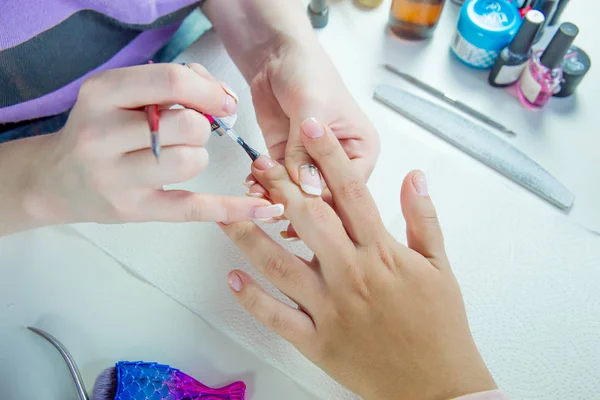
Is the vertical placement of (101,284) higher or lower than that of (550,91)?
→ lower

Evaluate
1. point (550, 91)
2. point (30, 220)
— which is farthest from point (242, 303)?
point (550, 91)

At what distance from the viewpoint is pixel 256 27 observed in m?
0.73

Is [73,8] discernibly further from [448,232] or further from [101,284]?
[448,232]

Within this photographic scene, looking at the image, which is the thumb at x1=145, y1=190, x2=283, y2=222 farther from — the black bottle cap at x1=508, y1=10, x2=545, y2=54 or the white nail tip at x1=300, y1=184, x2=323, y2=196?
the black bottle cap at x1=508, y1=10, x2=545, y2=54

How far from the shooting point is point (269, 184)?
0.58 m

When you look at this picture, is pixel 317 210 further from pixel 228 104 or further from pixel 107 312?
pixel 107 312

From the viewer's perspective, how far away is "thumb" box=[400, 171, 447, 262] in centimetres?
59

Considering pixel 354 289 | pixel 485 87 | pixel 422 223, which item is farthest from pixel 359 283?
pixel 485 87

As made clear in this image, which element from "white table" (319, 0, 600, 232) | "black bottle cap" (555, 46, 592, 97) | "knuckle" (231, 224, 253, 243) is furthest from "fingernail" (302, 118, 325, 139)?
"black bottle cap" (555, 46, 592, 97)

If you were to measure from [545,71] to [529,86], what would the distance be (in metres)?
0.04

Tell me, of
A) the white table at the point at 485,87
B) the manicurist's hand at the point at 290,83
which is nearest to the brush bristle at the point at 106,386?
the manicurist's hand at the point at 290,83

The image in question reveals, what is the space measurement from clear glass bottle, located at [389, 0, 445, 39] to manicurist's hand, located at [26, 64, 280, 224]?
1.52ft

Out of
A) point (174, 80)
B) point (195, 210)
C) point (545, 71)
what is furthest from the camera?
point (545, 71)

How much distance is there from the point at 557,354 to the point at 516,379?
66 mm
